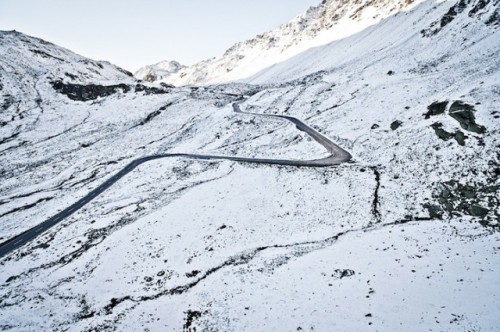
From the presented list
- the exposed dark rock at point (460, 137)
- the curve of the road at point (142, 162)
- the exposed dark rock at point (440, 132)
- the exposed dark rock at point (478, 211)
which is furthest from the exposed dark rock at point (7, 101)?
the exposed dark rock at point (478, 211)

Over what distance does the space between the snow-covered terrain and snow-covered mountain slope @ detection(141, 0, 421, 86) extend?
57075 millimetres

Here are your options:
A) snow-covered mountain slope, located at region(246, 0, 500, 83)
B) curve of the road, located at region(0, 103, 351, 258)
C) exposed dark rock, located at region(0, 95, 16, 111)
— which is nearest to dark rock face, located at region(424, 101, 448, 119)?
curve of the road, located at region(0, 103, 351, 258)

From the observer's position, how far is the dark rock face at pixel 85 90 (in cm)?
8244

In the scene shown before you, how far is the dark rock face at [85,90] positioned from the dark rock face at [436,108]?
75.6 metres

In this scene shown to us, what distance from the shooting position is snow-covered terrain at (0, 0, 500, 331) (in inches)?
691

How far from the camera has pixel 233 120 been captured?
58.1 metres

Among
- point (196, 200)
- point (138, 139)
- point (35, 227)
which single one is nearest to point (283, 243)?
point (196, 200)

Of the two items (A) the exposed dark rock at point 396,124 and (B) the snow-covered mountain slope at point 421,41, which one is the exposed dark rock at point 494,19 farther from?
(A) the exposed dark rock at point 396,124

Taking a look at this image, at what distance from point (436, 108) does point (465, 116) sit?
469 centimetres

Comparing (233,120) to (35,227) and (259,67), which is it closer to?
(35,227)

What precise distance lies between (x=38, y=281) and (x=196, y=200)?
48.3ft

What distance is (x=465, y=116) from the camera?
92.6ft

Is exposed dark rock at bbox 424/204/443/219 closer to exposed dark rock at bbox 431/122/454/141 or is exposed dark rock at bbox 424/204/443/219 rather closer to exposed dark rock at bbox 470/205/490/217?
exposed dark rock at bbox 470/205/490/217

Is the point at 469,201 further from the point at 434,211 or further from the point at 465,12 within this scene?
the point at 465,12
